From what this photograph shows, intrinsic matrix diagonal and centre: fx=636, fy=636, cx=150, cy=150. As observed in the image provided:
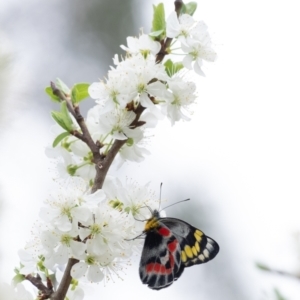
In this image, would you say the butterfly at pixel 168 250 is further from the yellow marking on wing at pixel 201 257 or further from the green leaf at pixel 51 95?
the green leaf at pixel 51 95

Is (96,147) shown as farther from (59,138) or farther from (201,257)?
(201,257)

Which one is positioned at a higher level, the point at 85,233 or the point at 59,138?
the point at 59,138

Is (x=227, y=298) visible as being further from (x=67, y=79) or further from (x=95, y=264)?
(x=95, y=264)

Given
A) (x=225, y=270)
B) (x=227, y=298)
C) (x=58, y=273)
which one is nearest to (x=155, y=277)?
(x=58, y=273)

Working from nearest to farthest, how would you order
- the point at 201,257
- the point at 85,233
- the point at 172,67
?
the point at 85,233 → the point at 172,67 → the point at 201,257

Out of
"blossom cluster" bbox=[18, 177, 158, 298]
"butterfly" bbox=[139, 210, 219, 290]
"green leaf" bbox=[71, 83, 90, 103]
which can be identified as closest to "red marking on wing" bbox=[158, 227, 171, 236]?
"butterfly" bbox=[139, 210, 219, 290]

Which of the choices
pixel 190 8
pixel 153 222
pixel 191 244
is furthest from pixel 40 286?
pixel 190 8

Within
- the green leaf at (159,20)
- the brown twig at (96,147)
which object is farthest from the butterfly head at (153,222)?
the green leaf at (159,20)
